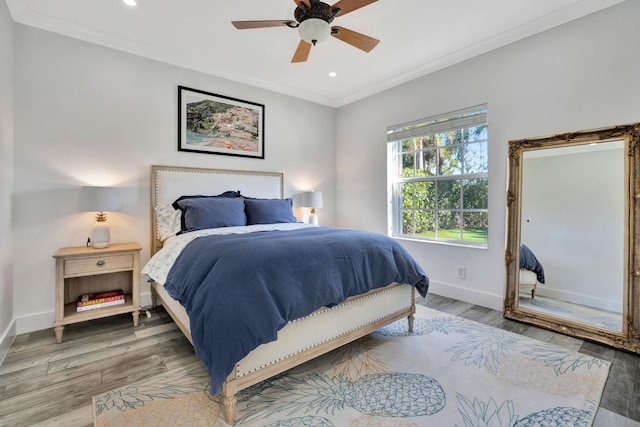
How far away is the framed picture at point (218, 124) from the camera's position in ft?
11.1

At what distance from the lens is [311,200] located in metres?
4.21

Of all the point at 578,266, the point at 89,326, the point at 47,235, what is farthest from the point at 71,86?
the point at 578,266

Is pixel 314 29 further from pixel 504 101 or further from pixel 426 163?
pixel 426 163

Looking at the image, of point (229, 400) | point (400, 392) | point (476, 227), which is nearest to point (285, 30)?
point (476, 227)

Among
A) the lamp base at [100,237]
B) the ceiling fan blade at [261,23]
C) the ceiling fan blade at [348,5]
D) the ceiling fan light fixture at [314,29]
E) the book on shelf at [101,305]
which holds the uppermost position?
the ceiling fan blade at [348,5]

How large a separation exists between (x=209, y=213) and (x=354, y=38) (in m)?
2.05

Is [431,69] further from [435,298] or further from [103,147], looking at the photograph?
[103,147]

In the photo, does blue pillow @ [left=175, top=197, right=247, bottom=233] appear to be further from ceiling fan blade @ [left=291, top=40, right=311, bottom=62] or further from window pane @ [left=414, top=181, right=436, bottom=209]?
window pane @ [left=414, top=181, right=436, bottom=209]

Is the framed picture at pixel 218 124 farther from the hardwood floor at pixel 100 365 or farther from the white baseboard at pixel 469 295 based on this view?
the white baseboard at pixel 469 295

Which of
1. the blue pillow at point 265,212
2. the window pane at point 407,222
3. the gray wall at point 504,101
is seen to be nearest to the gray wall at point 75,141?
the blue pillow at point 265,212

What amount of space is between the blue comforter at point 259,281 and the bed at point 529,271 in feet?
4.54

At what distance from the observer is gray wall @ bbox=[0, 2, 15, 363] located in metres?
2.21

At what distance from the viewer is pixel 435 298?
3.45m

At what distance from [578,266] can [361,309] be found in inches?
76.8
